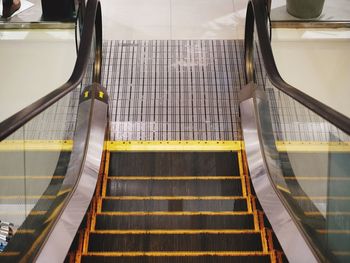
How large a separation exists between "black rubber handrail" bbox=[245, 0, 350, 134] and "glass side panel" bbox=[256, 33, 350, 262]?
0.22m

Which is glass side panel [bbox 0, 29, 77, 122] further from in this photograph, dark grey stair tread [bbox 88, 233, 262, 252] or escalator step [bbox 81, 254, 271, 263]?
escalator step [bbox 81, 254, 271, 263]

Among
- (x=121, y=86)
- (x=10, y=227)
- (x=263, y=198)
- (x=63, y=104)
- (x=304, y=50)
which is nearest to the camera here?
(x=10, y=227)

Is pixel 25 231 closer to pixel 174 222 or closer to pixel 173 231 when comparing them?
pixel 173 231

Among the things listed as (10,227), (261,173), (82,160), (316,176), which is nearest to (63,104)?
(82,160)

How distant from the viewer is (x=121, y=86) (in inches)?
245

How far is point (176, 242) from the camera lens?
155 inches

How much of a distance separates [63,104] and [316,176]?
6.66ft

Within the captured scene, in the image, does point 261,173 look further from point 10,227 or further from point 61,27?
point 61,27

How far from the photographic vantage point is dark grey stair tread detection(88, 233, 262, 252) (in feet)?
12.8

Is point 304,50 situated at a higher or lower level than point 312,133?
higher

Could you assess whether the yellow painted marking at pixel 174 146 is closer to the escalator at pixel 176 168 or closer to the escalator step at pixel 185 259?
the escalator at pixel 176 168

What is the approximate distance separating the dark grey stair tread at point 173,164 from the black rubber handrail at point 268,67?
933mm

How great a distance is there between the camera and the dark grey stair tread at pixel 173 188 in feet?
15.1

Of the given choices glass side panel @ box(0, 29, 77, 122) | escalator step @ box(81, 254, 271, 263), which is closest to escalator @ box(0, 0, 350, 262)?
escalator step @ box(81, 254, 271, 263)
